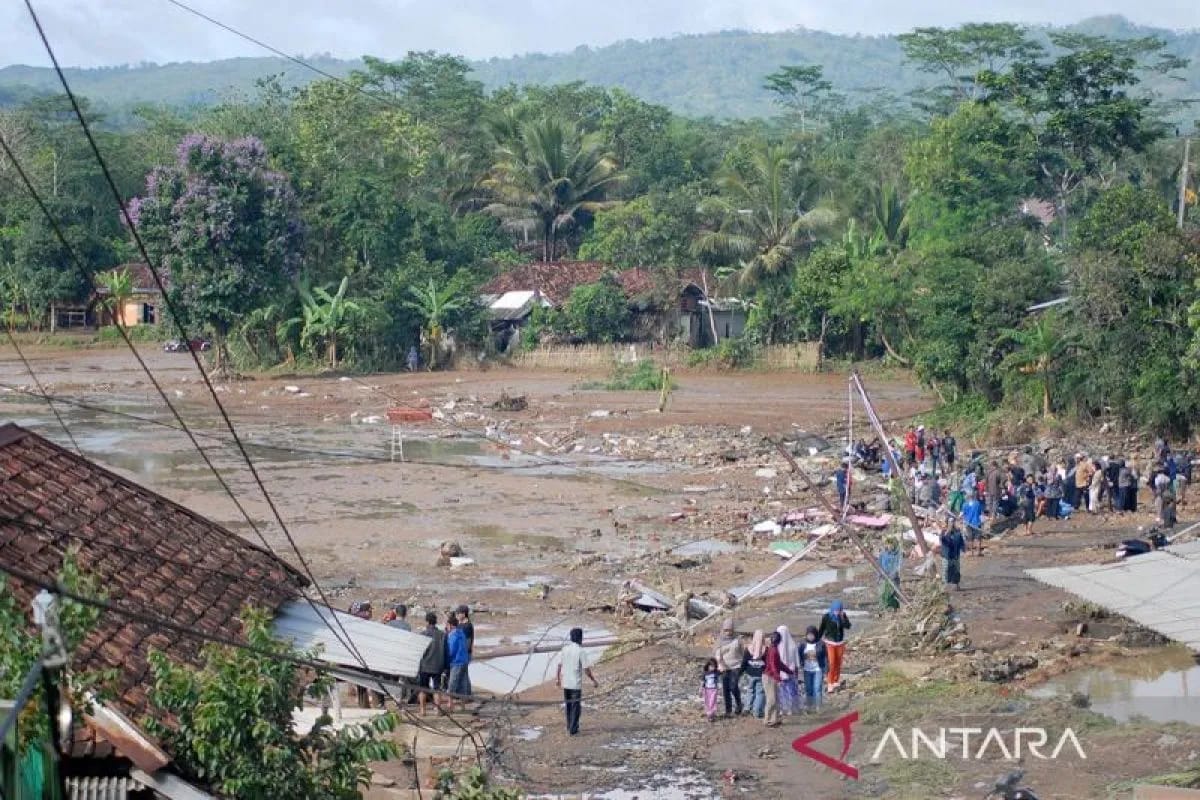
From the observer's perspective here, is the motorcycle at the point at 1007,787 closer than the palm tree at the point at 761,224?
Yes

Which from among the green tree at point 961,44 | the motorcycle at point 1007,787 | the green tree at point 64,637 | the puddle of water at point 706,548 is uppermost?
the green tree at point 961,44

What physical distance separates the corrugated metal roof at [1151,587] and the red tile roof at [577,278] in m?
35.6

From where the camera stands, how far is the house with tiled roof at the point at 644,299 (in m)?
51.1

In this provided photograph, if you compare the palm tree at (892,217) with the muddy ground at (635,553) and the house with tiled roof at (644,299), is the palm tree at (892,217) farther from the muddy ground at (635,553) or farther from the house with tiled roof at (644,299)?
the muddy ground at (635,553)

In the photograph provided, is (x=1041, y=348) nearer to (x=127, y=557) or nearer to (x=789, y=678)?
(x=789, y=678)

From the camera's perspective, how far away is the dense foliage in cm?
3169

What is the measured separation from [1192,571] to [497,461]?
19.2 metres

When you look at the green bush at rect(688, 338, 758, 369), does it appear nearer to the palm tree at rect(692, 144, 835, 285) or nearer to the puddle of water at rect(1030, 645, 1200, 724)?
the palm tree at rect(692, 144, 835, 285)

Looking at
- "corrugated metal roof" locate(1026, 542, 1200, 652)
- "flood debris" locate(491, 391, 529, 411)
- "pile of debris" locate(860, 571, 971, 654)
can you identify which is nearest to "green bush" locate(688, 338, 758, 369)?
"flood debris" locate(491, 391, 529, 411)

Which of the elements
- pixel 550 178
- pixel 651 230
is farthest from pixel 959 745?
pixel 550 178

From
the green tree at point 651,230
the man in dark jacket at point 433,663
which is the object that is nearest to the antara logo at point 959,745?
the man in dark jacket at point 433,663

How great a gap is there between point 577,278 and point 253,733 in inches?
1767

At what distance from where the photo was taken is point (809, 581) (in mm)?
21234

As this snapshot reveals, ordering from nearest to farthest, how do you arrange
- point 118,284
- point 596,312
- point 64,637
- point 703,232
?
point 64,637
point 596,312
point 703,232
point 118,284
